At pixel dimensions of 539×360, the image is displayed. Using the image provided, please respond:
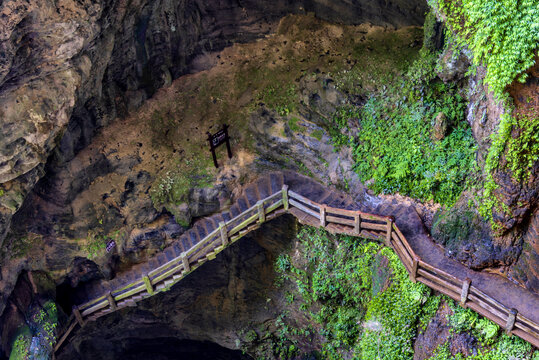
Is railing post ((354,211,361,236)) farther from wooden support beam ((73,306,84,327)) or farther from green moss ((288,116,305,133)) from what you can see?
wooden support beam ((73,306,84,327))

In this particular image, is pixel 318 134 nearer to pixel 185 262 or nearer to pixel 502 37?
pixel 185 262

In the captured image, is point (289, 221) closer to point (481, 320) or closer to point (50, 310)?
point (481, 320)

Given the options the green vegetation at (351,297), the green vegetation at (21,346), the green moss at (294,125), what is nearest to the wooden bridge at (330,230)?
the green vegetation at (351,297)

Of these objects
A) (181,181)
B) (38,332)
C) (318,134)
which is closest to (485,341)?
(318,134)

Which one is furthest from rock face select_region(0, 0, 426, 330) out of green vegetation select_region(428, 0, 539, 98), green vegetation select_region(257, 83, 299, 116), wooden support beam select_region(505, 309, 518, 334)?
wooden support beam select_region(505, 309, 518, 334)

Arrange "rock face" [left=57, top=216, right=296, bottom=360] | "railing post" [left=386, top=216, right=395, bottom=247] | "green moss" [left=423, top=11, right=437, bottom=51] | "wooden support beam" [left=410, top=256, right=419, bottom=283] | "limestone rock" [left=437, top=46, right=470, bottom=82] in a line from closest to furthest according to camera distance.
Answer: "wooden support beam" [left=410, top=256, right=419, bottom=283], "limestone rock" [left=437, top=46, right=470, bottom=82], "railing post" [left=386, top=216, right=395, bottom=247], "green moss" [left=423, top=11, right=437, bottom=51], "rock face" [left=57, top=216, right=296, bottom=360]

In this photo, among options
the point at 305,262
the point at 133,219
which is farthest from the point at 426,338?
the point at 133,219
